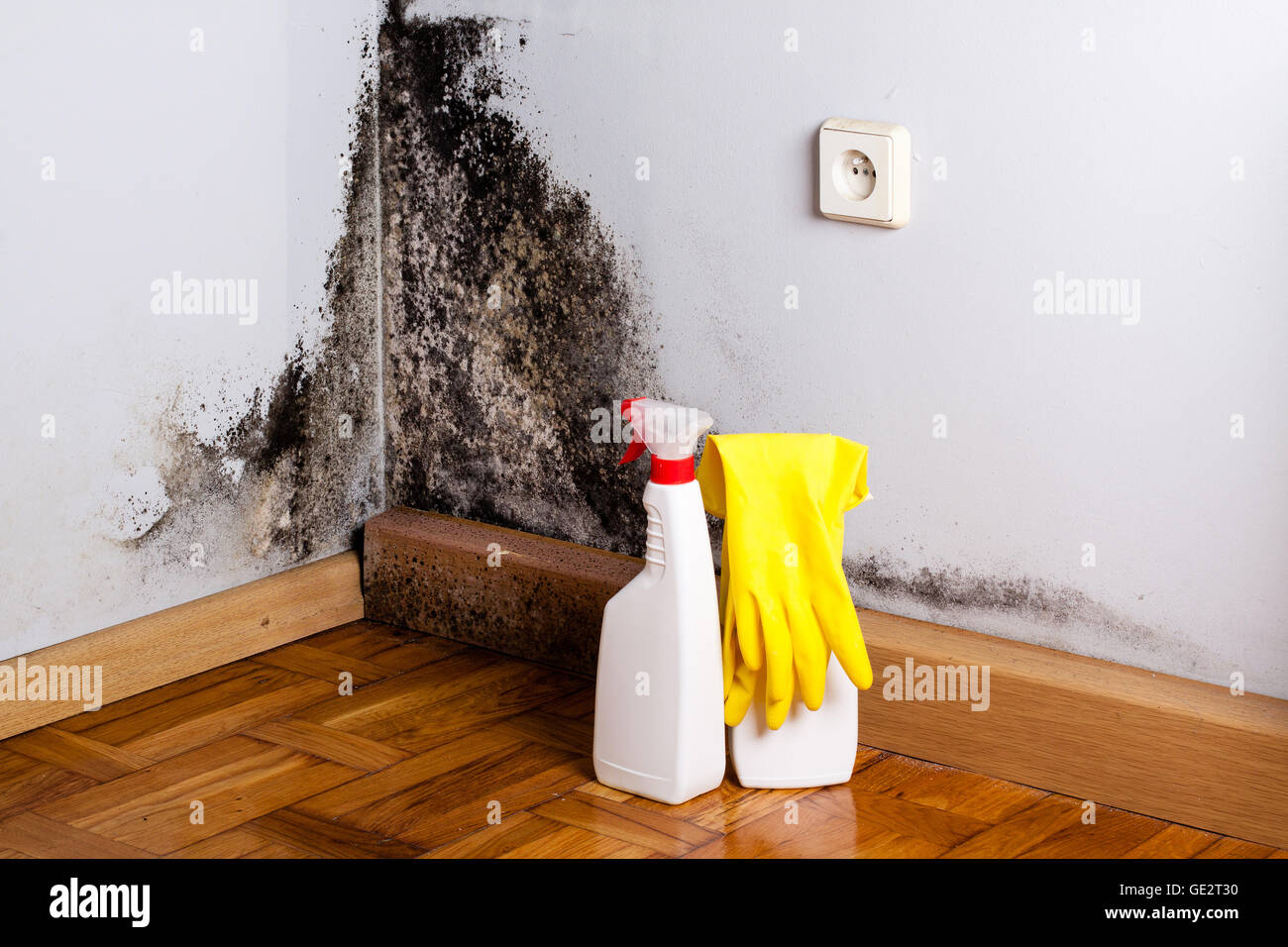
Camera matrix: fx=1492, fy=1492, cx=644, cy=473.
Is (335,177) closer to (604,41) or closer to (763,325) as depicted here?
(604,41)

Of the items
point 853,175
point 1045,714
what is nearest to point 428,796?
point 1045,714

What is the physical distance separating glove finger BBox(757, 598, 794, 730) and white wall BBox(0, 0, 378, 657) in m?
0.55

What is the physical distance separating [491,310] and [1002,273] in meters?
0.51

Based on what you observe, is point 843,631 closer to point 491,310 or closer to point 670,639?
point 670,639

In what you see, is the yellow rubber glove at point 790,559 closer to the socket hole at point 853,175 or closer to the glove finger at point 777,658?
the glove finger at point 777,658

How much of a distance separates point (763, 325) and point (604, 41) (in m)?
0.29

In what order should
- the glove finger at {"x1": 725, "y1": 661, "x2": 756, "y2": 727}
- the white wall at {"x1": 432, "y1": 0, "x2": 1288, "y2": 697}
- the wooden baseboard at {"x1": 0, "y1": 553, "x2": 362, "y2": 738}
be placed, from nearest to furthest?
the white wall at {"x1": 432, "y1": 0, "x2": 1288, "y2": 697} < the glove finger at {"x1": 725, "y1": 661, "x2": 756, "y2": 727} < the wooden baseboard at {"x1": 0, "y1": 553, "x2": 362, "y2": 738}

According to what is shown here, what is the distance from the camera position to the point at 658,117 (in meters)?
1.27

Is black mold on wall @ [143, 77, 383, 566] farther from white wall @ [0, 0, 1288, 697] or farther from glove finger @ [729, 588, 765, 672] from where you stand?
glove finger @ [729, 588, 765, 672]

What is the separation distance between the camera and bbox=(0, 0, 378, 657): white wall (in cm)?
118

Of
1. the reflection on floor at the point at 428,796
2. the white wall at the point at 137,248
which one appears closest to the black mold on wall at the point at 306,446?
the white wall at the point at 137,248

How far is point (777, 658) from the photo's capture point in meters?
1.11

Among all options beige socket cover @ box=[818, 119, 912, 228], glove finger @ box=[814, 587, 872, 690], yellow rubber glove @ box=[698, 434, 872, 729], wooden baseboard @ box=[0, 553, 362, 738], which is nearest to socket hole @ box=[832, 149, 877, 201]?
beige socket cover @ box=[818, 119, 912, 228]

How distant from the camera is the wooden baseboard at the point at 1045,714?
106 cm
